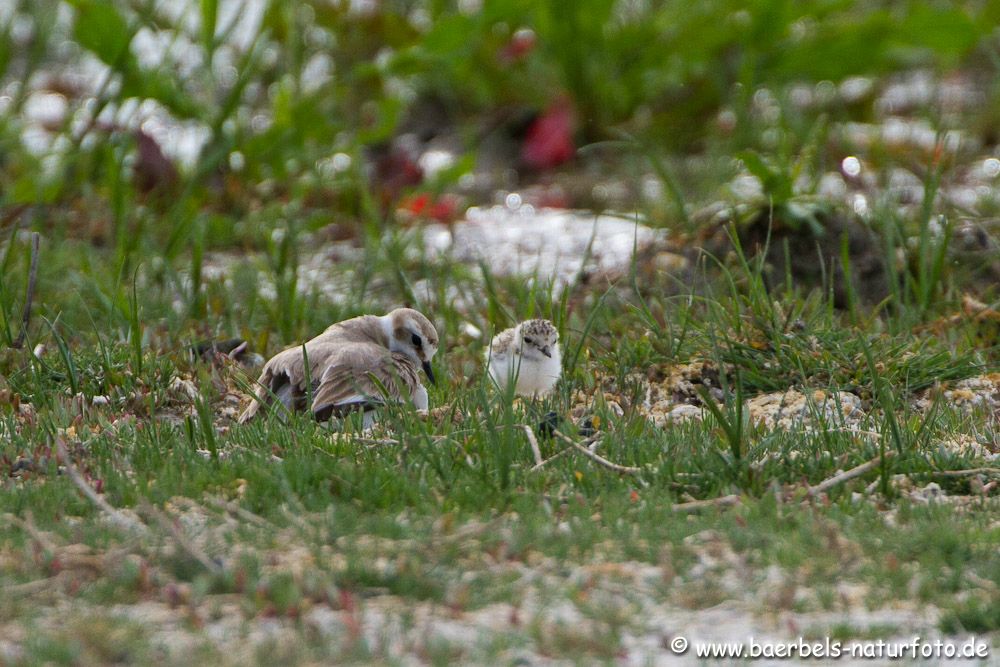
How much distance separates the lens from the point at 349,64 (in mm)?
11219

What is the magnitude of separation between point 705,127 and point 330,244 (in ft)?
12.6

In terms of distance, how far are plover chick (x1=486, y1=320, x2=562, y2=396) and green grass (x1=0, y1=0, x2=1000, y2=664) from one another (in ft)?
0.48

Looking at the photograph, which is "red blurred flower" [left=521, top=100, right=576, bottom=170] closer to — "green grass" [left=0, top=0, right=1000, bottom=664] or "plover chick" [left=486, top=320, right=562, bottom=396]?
"green grass" [left=0, top=0, right=1000, bottom=664]

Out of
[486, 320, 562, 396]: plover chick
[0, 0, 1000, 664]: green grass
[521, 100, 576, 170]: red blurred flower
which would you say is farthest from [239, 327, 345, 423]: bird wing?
[521, 100, 576, 170]: red blurred flower

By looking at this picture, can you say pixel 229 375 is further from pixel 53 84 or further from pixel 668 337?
pixel 53 84

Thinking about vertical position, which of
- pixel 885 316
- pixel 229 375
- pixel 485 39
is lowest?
pixel 229 375

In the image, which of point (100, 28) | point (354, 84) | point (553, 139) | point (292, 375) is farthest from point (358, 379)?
point (354, 84)

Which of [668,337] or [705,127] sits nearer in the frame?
[668,337]

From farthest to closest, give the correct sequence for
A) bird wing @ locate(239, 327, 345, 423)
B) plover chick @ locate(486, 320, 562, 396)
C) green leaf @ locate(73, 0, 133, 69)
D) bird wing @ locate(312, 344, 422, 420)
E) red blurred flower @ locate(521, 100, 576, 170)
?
red blurred flower @ locate(521, 100, 576, 170) < green leaf @ locate(73, 0, 133, 69) < plover chick @ locate(486, 320, 562, 396) < bird wing @ locate(239, 327, 345, 423) < bird wing @ locate(312, 344, 422, 420)

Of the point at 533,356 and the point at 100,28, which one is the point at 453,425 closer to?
the point at 533,356

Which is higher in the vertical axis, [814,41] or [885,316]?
[814,41]

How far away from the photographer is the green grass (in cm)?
293

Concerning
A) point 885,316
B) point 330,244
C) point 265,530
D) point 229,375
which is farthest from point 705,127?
point 265,530

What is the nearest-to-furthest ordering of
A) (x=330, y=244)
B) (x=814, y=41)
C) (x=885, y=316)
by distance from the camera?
(x=885, y=316) → (x=330, y=244) → (x=814, y=41)
